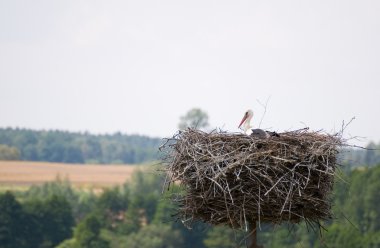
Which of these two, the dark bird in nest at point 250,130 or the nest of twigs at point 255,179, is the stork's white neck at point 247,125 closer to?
the dark bird in nest at point 250,130

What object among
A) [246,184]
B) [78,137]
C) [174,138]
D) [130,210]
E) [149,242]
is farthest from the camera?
[78,137]

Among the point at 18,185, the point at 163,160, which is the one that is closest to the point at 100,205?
the point at 18,185

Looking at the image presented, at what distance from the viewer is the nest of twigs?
1128 cm

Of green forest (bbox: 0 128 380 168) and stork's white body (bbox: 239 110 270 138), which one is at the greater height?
green forest (bbox: 0 128 380 168)

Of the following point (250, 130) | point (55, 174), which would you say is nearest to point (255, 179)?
point (250, 130)

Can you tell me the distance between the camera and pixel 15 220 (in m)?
72.4

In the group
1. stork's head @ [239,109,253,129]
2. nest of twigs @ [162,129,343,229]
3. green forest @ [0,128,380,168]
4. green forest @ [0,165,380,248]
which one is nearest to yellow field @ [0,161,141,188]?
green forest @ [0,165,380,248]

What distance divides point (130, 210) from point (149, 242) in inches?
340

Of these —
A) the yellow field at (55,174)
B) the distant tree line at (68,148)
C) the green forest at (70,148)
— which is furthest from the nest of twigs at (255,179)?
the distant tree line at (68,148)

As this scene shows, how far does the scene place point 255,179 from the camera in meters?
11.3

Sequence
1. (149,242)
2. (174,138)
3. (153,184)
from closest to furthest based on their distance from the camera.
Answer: (174,138) < (149,242) < (153,184)

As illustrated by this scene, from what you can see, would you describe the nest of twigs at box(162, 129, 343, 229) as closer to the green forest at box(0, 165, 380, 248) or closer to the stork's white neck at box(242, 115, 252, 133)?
the stork's white neck at box(242, 115, 252, 133)

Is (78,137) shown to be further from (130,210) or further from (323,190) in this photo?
(323,190)

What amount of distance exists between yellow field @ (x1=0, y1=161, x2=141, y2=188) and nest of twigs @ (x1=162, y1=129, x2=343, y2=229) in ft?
265
